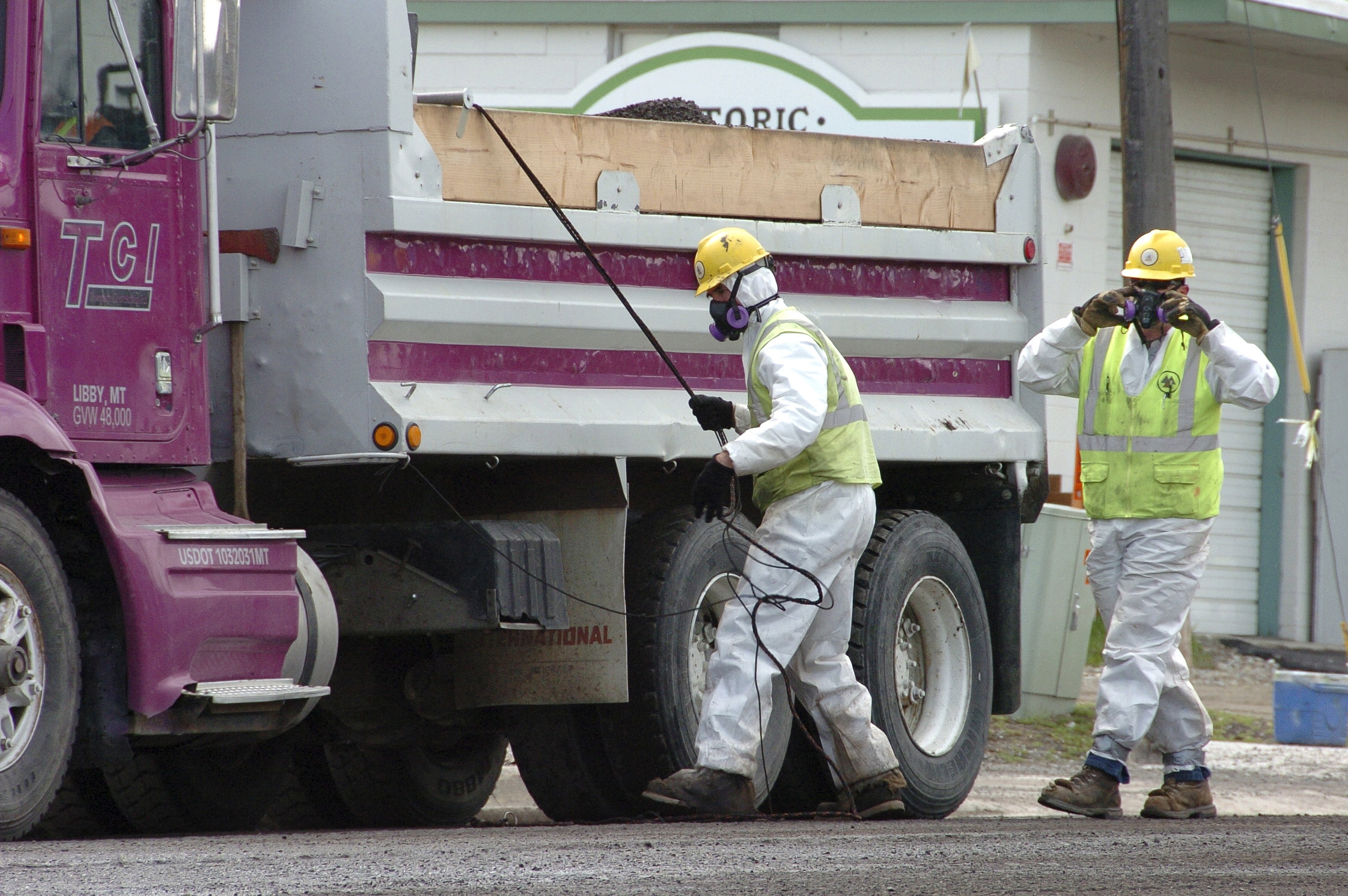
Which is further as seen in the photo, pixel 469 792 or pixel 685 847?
pixel 469 792

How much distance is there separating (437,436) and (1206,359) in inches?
116

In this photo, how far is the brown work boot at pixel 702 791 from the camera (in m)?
6.36

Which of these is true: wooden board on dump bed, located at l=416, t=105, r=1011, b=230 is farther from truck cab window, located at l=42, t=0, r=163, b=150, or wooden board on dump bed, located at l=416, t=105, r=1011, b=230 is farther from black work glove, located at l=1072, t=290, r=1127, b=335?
truck cab window, located at l=42, t=0, r=163, b=150

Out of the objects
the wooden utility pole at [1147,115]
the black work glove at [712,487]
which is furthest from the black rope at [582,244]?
the wooden utility pole at [1147,115]

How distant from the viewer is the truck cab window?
5.52m

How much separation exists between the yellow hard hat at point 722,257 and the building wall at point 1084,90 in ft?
19.5

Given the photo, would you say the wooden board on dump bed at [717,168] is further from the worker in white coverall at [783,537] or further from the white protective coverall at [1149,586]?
the white protective coverall at [1149,586]

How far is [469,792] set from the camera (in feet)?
25.9

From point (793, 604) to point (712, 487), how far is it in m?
0.50

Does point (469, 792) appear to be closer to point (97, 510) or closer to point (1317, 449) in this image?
point (97, 510)

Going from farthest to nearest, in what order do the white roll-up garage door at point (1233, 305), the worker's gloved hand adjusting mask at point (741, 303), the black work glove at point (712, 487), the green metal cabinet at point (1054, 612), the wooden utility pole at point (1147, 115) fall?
the white roll-up garage door at point (1233, 305) < the green metal cabinet at point (1054, 612) < the wooden utility pole at point (1147, 115) < the worker's gloved hand adjusting mask at point (741, 303) < the black work glove at point (712, 487)

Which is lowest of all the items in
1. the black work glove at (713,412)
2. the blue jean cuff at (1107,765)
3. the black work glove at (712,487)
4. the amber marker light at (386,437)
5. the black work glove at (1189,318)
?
the blue jean cuff at (1107,765)

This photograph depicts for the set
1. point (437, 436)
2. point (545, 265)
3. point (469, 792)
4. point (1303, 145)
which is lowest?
point (469, 792)

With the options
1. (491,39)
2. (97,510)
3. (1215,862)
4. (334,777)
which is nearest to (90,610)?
(97,510)
